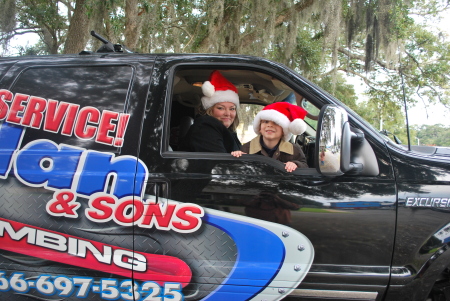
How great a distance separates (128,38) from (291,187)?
6.44 m

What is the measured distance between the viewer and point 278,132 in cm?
252

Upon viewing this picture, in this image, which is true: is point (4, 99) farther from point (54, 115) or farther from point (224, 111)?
point (224, 111)

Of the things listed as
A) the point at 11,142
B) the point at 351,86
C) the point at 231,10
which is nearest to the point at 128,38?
the point at 231,10

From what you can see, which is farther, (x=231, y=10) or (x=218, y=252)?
(x=231, y=10)

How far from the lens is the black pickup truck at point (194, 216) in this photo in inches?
83.0

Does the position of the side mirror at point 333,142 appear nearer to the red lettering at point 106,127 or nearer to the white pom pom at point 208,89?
the white pom pom at point 208,89

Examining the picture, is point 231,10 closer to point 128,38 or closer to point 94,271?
point 128,38

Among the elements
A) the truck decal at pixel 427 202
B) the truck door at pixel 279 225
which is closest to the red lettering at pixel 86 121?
the truck door at pixel 279 225

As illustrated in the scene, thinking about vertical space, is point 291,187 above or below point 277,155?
below

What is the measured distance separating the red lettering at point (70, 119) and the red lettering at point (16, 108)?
0.30 m

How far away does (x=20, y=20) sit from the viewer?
1142cm

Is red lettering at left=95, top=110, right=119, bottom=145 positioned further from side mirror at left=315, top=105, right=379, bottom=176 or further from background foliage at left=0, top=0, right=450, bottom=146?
background foliage at left=0, top=0, right=450, bottom=146

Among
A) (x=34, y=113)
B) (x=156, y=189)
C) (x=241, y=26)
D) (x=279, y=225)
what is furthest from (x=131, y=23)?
(x=279, y=225)

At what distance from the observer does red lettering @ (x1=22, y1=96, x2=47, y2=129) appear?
90.7 inches
